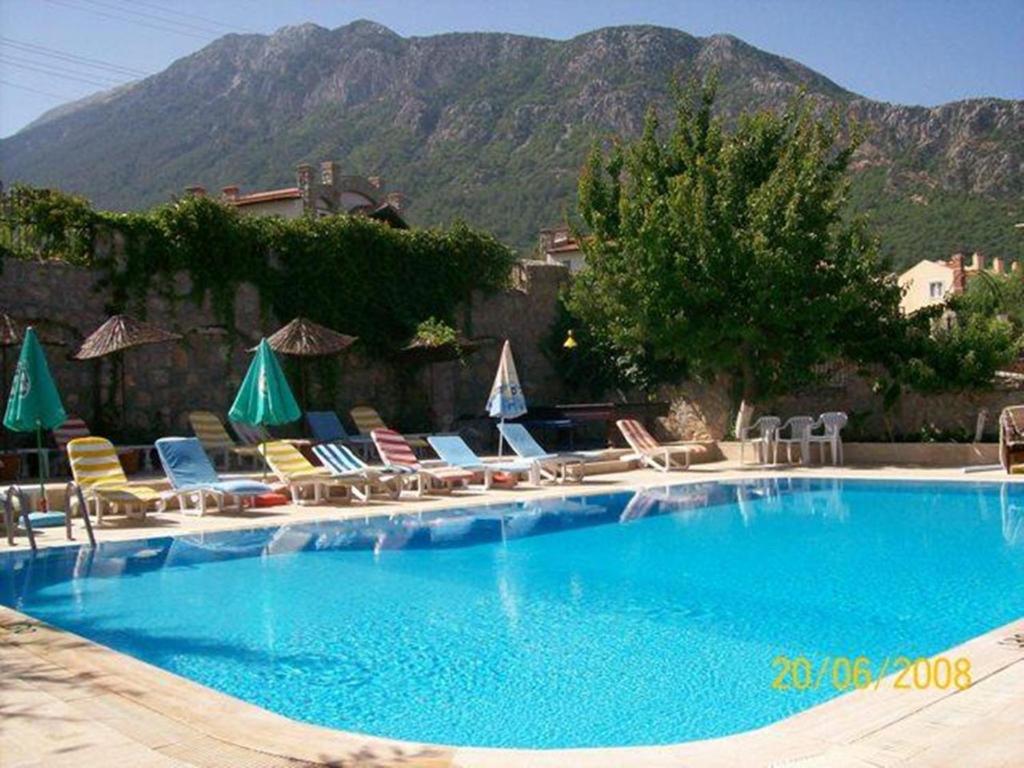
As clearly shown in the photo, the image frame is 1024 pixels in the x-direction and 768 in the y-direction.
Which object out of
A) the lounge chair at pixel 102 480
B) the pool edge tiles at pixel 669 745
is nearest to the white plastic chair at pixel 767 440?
the lounge chair at pixel 102 480

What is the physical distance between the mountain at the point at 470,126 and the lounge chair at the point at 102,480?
32.5 meters

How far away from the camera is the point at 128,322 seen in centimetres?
1532

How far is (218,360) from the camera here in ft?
60.0

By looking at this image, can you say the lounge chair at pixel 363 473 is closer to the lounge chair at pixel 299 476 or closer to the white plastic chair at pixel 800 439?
the lounge chair at pixel 299 476

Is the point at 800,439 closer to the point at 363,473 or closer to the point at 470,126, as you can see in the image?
the point at 363,473

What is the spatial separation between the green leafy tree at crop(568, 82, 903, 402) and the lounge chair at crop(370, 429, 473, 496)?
502 cm

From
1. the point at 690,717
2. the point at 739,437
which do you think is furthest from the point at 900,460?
the point at 690,717

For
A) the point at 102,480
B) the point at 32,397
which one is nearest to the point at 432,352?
the point at 102,480

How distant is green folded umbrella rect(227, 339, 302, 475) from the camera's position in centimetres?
1320

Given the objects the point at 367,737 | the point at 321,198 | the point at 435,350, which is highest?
the point at 321,198

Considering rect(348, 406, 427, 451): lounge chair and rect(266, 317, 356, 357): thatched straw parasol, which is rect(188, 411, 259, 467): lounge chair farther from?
rect(348, 406, 427, 451): lounge chair

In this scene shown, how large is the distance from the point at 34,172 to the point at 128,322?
75009 mm

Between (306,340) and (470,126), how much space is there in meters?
48.2
